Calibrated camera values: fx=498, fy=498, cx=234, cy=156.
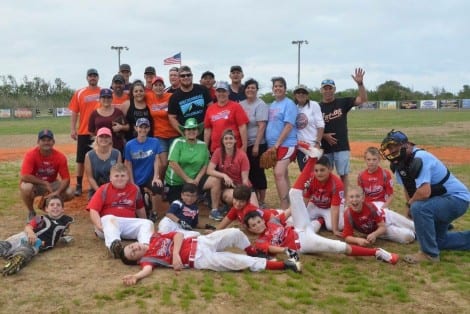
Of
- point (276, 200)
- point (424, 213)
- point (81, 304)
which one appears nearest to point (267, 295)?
point (81, 304)

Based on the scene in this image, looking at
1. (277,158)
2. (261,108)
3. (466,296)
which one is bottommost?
(466,296)

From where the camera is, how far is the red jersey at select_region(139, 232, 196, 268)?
4.95 metres

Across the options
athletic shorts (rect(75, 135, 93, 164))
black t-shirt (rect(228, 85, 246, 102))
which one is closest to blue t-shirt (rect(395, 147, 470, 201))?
black t-shirt (rect(228, 85, 246, 102))

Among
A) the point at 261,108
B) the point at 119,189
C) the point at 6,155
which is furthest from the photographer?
the point at 6,155

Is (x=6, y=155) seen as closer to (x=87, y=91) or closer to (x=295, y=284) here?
(x=87, y=91)

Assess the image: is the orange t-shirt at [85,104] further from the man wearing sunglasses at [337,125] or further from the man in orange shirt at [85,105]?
the man wearing sunglasses at [337,125]

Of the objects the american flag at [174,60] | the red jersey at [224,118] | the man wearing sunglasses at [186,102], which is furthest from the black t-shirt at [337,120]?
the american flag at [174,60]

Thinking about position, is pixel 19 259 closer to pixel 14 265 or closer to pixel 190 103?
pixel 14 265

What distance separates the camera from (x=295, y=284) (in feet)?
15.1

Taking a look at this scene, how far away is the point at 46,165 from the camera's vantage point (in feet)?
22.6

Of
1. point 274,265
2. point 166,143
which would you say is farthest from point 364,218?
point 166,143

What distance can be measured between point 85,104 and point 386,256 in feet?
18.1

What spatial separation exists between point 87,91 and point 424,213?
5.79 m

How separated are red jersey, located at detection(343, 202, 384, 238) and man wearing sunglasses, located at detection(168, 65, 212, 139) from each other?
2.79 m
